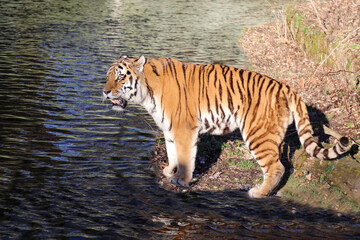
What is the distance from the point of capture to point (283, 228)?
6090mm

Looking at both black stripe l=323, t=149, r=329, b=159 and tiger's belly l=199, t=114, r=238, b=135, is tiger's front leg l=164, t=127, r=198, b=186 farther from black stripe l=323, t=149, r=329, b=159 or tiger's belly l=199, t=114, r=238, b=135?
black stripe l=323, t=149, r=329, b=159

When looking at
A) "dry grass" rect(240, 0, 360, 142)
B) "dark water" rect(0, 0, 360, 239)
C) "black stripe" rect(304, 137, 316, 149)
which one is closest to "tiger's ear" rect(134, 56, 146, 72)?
"dark water" rect(0, 0, 360, 239)

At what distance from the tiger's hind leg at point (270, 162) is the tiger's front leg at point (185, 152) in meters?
0.88

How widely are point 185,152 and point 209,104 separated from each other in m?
0.76

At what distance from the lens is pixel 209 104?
705 centimetres

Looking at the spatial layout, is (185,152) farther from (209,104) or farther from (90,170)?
(90,170)

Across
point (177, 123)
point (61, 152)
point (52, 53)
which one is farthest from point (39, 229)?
point (52, 53)

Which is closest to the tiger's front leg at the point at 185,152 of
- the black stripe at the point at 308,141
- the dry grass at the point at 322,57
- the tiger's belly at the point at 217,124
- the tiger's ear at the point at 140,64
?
the tiger's belly at the point at 217,124

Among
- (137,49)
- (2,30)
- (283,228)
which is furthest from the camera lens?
(2,30)

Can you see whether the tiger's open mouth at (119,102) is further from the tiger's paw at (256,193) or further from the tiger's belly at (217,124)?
the tiger's paw at (256,193)

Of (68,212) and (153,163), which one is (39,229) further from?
(153,163)

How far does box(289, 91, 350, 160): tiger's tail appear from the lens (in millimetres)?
6266

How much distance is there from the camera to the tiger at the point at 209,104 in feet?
21.9

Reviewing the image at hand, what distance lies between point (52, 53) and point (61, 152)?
9.01 meters
